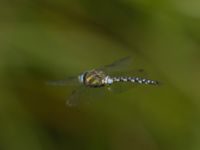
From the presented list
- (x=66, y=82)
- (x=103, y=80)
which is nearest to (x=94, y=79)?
(x=103, y=80)

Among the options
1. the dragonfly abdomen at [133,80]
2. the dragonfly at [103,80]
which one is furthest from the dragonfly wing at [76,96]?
the dragonfly abdomen at [133,80]

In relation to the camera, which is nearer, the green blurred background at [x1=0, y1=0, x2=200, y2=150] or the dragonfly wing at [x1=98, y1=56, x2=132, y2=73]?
the dragonfly wing at [x1=98, y1=56, x2=132, y2=73]

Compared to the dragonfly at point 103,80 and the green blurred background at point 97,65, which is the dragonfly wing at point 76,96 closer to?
the dragonfly at point 103,80

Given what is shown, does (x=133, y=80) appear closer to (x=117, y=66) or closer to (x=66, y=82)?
(x=117, y=66)

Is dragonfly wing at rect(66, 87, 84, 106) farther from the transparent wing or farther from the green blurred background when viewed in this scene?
the green blurred background

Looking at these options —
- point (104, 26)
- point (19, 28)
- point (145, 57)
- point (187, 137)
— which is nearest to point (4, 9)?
point (19, 28)

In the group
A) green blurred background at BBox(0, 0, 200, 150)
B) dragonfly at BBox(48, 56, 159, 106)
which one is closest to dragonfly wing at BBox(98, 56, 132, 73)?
dragonfly at BBox(48, 56, 159, 106)
